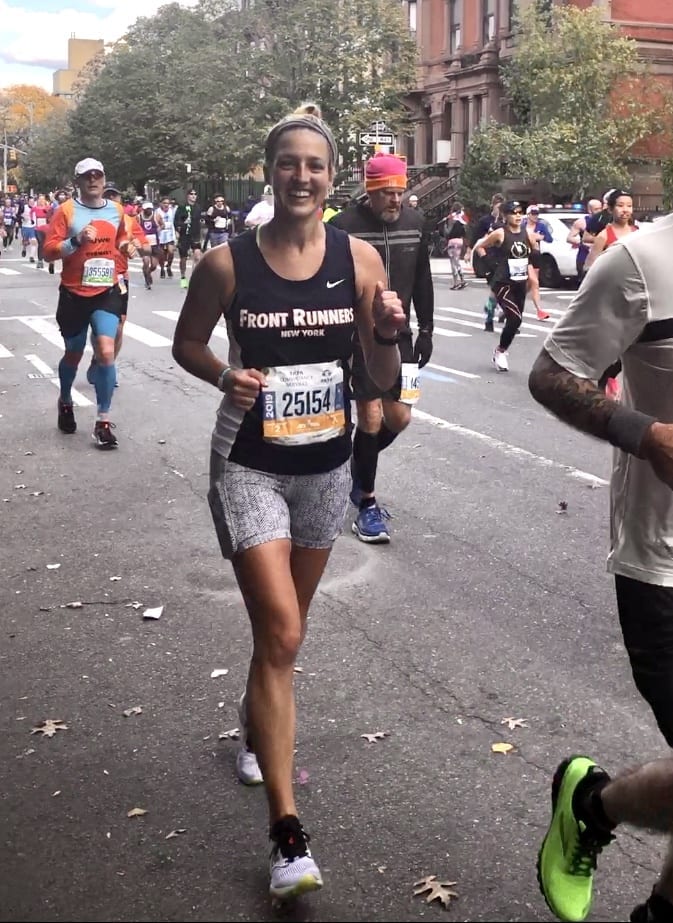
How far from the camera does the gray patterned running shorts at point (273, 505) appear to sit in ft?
11.3

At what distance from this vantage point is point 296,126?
3537 mm

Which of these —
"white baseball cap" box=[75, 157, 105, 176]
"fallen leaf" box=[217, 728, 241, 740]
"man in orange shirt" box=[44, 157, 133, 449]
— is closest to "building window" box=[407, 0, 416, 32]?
"man in orange shirt" box=[44, 157, 133, 449]

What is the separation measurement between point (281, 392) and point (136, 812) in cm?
136

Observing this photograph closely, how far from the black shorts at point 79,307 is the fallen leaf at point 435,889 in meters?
6.80

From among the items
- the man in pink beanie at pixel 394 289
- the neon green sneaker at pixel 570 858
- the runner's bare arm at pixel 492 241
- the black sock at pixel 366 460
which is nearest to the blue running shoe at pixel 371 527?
the man in pink beanie at pixel 394 289

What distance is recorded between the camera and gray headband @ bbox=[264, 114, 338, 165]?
3545mm

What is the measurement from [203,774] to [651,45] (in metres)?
44.4

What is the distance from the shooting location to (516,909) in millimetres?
3211

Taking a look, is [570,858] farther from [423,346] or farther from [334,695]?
[423,346]

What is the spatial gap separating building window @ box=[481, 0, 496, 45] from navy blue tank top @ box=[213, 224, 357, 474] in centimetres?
4777

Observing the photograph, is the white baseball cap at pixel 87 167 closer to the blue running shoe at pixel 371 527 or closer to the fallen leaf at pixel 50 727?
the blue running shoe at pixel 371 527

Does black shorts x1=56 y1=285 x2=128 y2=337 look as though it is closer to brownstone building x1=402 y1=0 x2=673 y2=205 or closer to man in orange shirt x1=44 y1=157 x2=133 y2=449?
man in orange shirt x1=44 y1=157 x2=133 y2=449

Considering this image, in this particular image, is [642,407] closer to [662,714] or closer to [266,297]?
[662,714]

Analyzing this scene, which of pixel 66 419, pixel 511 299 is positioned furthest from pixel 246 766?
pixel 511 299
